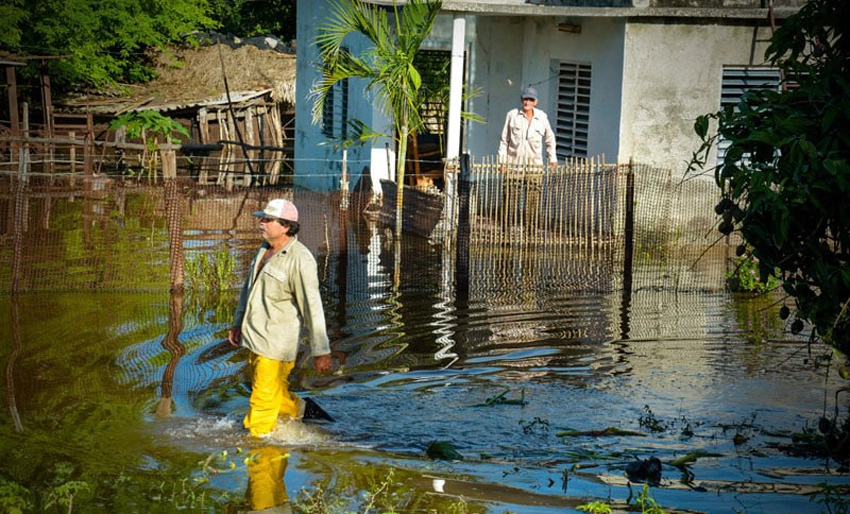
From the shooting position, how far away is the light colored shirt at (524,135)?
1728 centimetres

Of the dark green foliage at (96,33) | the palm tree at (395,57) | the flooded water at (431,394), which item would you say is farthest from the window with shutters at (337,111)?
the dark green foliage at (96,33)

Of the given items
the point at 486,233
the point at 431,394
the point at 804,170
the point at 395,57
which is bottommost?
the point at 431,394

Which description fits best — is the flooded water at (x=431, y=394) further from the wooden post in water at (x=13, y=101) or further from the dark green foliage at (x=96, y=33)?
the dark green foliage at (x=96, y=33)

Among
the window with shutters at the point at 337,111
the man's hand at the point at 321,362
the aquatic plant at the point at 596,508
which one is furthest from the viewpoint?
the window with shutters at the point at 337,111

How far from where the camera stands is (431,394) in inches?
386

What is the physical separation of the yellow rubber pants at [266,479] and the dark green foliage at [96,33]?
23742 mm

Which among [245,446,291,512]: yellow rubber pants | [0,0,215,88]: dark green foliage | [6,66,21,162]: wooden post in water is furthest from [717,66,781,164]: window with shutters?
[0,0,215,88]: dark green foliage

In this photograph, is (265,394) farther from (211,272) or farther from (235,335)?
(211,272)

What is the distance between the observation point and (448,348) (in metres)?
11.5

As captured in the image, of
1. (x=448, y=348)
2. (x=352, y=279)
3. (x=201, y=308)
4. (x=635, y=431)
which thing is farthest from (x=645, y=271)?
(x=635, y=431)

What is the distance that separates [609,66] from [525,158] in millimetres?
2935

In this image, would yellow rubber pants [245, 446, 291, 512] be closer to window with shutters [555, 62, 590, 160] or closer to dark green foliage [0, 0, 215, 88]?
window with shutters [555, 62, 590, 160]

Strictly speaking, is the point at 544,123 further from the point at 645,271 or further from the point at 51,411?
the point at 51,411

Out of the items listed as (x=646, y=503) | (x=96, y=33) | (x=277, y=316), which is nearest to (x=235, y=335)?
(x=277, y=316)
